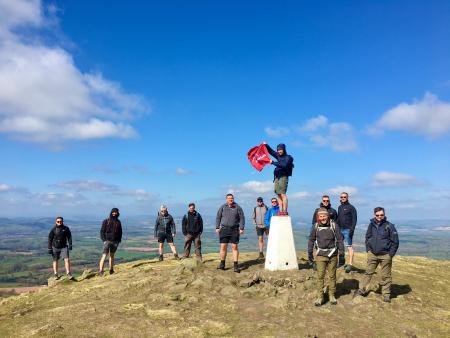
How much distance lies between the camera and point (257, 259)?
17.2 meters

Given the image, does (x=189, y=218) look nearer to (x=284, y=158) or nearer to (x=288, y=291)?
(x=284, y=158)

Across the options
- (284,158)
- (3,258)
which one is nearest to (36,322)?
(284,158)

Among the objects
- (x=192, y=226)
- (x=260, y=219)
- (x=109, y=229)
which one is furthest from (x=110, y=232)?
(x=260, y=219)

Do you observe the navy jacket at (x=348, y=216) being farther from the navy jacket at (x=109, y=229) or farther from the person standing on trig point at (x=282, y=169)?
the navy jacket at (x=109, y=229)

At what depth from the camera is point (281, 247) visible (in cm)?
1360

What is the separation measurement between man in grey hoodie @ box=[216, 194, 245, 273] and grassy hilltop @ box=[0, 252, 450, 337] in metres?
1.21

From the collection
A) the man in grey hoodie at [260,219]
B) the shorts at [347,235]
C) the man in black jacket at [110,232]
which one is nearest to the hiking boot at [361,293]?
the shorts at [347,235]

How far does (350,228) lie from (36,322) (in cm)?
1138

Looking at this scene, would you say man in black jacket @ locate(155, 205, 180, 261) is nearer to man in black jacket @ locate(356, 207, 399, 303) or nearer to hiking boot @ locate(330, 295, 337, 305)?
hiking boot @ locate(330, 295, 337, 305)

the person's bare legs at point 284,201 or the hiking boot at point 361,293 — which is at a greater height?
the person's bare legs at point 284,201

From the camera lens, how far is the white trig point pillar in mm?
13547

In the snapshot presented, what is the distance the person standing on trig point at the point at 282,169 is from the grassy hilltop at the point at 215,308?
3071mm

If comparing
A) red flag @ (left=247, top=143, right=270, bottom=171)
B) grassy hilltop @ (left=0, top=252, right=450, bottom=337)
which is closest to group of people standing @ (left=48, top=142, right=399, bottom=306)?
red flag @ (left=247, top=143, right=270, bottom=171)

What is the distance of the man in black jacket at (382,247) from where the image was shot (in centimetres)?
1101
